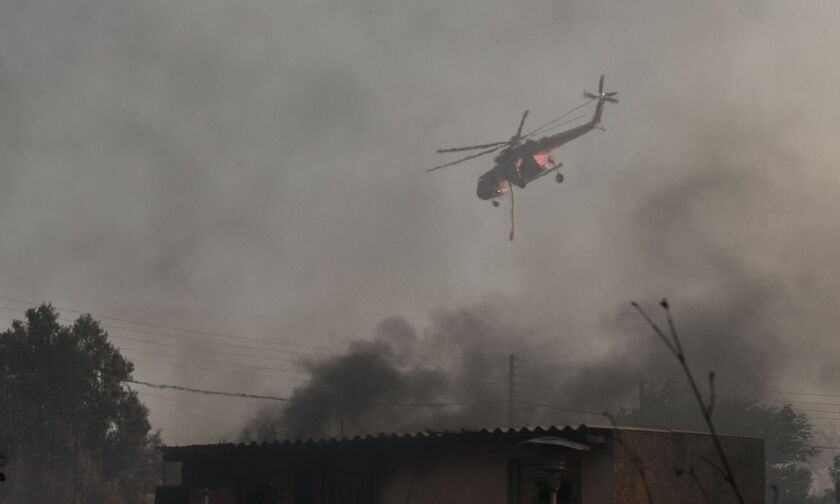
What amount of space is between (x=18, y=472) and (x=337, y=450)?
137 feet

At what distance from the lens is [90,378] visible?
60.2 meters

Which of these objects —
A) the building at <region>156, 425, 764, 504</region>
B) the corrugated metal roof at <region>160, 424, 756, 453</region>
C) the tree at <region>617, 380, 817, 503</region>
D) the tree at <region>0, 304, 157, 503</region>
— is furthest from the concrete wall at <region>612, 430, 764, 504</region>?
the tree at <region>0, 304, 157, 503</region>

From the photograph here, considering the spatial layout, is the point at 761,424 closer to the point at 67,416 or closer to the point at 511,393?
the point at 511,393

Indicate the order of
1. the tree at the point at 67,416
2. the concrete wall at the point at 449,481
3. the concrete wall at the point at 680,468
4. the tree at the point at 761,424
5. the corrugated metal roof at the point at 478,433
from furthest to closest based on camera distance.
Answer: the tree at the point at 67,416, the tree at the point at 761,424, the concrete wall at the point at 449,481, the concrete wall at the point at 680,468, the corrugated metal roof at the point at 478,433

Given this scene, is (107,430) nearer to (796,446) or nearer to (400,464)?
(796,446)

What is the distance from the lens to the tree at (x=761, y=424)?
2061 inches

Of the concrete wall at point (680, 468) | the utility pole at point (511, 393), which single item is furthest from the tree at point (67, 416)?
the concrete wall at point (680, 468)

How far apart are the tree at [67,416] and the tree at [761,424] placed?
2935 centimetres

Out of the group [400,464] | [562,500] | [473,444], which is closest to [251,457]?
[400,464]

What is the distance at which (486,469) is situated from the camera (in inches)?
736

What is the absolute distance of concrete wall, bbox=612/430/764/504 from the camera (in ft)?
58.2

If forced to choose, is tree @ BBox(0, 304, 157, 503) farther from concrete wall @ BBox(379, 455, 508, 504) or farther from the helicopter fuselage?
concrete wall @ BBox(379, 455, 508, 504)

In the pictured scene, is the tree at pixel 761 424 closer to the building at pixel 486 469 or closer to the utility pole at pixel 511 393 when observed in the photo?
the utility pole at pixel 511 393

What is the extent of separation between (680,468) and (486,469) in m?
3.61
